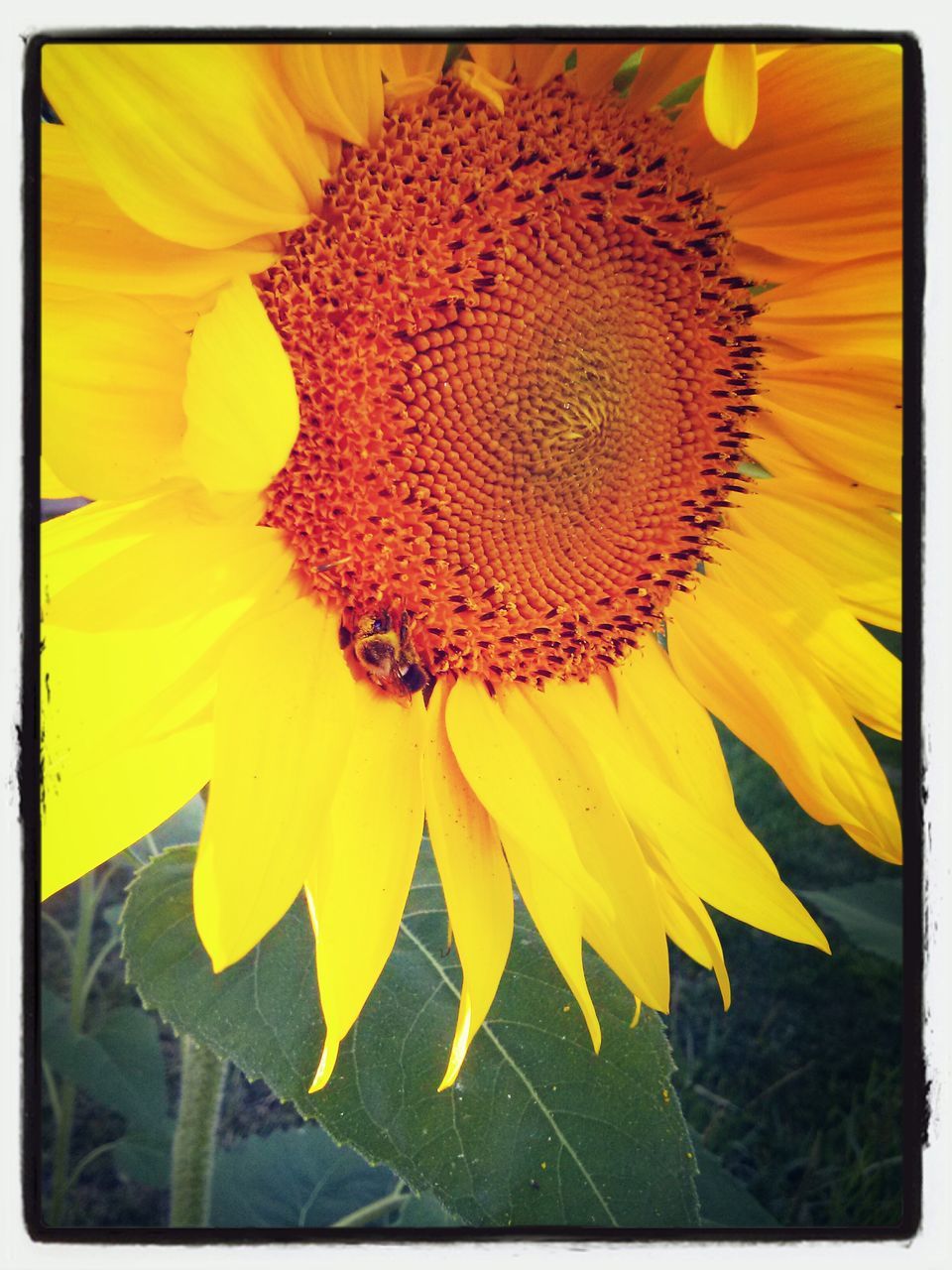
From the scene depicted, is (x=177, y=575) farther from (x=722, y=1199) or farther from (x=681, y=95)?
(x=722, y=1199)

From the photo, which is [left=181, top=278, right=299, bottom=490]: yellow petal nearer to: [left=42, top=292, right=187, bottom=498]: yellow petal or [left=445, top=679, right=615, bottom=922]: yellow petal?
[left=42, top=292, right=187, bottom=498]: yellow petal

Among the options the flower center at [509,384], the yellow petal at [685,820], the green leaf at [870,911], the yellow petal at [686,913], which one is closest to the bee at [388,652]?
the flower center at [509,384]

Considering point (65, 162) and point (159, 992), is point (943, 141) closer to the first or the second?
point (65, 162)

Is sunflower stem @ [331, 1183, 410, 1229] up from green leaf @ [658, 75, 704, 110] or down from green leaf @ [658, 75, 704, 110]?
down

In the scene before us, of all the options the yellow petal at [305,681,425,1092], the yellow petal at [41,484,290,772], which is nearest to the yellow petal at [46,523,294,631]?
the yellow petal at [41,484,290,772]

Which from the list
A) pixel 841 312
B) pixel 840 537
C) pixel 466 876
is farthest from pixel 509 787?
pixel 841 312

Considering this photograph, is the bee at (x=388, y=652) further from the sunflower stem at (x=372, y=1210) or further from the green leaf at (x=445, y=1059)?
the sunflower stem at (x=372, y=1210)
